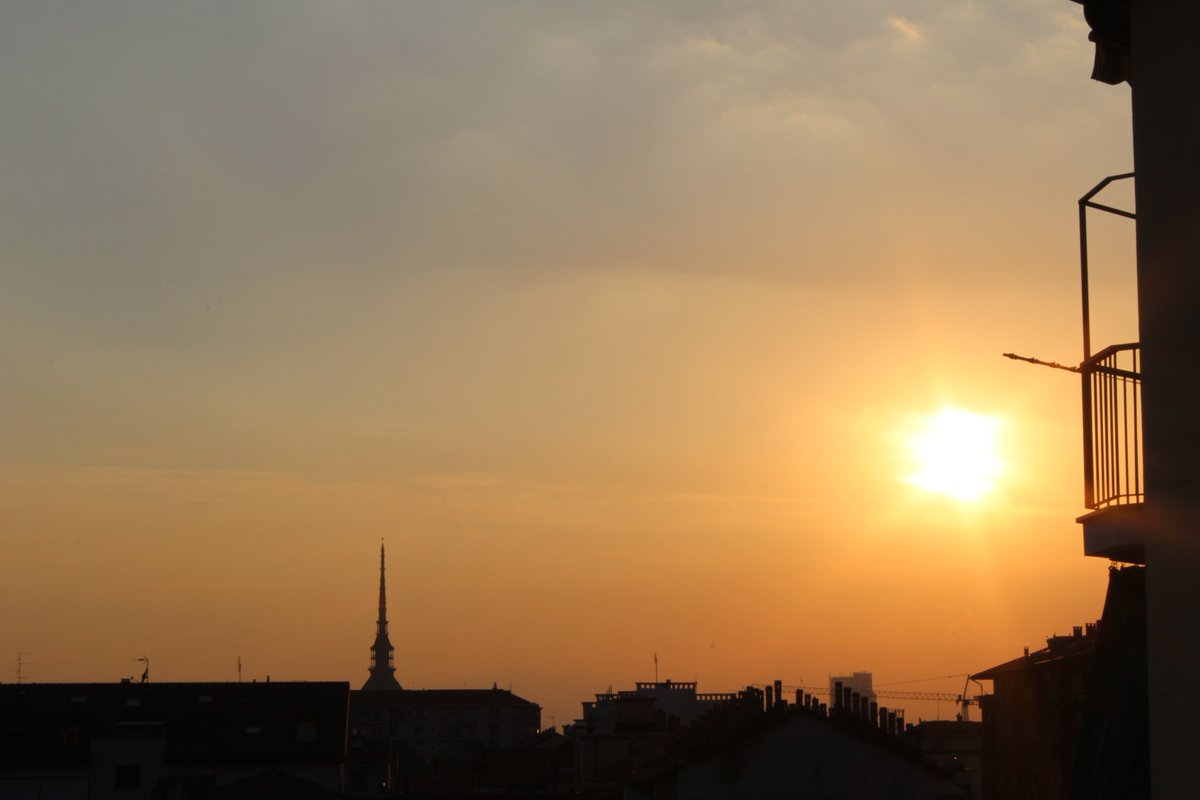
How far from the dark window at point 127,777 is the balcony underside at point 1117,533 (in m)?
71.6

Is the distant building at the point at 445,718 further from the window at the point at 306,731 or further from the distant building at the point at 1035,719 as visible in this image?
the distant building at the point at 1035,719

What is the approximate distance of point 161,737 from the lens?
2945 inches

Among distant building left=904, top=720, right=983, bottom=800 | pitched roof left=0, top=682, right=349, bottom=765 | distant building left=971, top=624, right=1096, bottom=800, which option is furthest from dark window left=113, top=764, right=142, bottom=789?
distant building left=971, top=624, right=1096, bottom=800

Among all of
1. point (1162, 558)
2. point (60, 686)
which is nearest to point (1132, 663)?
point (1162, 558)

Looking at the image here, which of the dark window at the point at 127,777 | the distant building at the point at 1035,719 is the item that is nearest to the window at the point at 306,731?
the dark window at the point at 127,777

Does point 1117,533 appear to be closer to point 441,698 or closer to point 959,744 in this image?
point 959,744

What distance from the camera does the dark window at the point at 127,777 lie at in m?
73.3

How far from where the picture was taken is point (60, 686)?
81750 mm

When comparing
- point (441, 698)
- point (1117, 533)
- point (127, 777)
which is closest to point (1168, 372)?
point (1117, 533)

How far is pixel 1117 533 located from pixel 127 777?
237 ft

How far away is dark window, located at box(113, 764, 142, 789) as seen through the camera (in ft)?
241

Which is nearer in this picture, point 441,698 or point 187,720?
point 187,720

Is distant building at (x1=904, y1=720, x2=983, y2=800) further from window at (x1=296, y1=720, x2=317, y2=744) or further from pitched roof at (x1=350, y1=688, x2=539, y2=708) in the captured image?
pitched roof at (x1=350, y1=688, x2=539, y2=708)

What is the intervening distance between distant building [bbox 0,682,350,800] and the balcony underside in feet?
214
